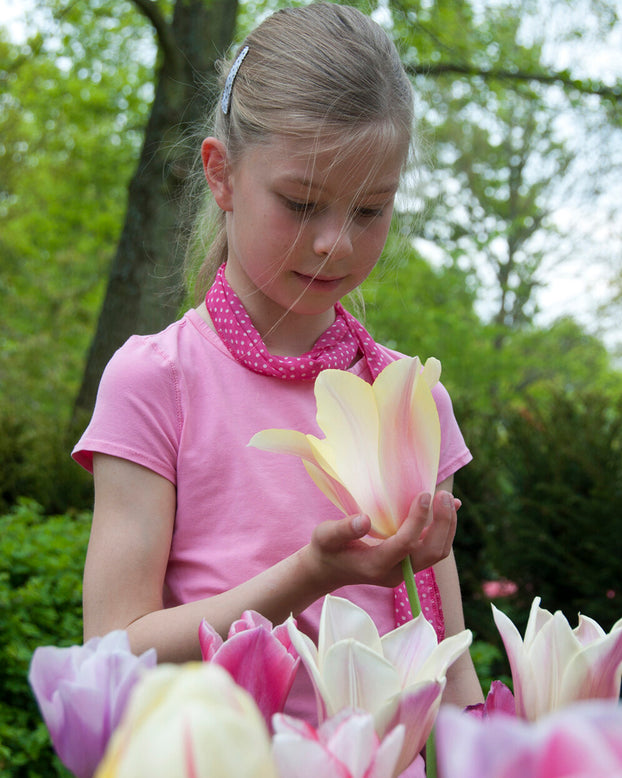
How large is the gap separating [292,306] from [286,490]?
330 mm

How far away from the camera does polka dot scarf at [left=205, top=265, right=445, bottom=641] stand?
1.59m

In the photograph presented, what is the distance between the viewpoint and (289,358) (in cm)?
165

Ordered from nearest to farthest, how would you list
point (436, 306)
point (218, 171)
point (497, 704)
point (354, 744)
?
point (354, 744), point (497, 704), point (218, 171), point (436, 306)

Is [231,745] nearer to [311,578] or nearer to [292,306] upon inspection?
[311,578]

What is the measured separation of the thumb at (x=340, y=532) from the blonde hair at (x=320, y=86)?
2.49 feet

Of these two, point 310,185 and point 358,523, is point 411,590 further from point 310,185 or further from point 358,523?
point 310,185

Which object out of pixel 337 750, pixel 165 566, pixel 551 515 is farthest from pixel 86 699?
pixel 551 515

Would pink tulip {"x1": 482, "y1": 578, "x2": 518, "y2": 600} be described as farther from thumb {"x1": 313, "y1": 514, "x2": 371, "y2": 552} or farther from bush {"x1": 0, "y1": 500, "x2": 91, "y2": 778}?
thumb {"x1": 313, "y1": 514, "x2": 371, "y2": 552}

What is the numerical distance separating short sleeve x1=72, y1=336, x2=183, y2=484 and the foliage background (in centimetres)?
83

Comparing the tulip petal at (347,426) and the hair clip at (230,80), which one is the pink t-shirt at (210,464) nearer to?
the hair clip at (230,80)

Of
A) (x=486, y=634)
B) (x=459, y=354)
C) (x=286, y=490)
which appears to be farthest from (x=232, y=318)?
(x=459, y=354)

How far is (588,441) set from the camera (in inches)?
170

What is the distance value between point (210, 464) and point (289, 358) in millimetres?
262

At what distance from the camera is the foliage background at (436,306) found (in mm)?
3613
